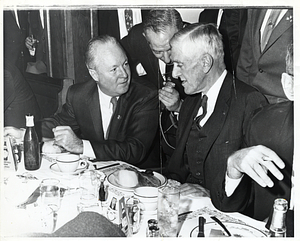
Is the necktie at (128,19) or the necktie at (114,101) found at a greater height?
the necktie at (128,19)

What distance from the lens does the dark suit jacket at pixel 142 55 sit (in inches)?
63.2

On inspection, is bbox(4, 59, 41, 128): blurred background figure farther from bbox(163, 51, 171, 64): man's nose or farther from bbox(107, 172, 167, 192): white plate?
bbox(163, 51, 171, 64): man's nose

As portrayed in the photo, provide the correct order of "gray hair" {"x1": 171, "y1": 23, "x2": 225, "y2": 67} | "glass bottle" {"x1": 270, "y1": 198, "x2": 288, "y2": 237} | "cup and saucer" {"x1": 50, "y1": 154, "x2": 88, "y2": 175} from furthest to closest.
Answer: "cup and saucer" {"x1": 50, "y1": 154, "x2": 88, "y2": 175} → "gray hair" {"x1": 171, "y1": 23, "x2": 225, "y2": 67} → "glass bottle" {"x1": 270, "y1": 198, "x2": 288, "y2": 237}

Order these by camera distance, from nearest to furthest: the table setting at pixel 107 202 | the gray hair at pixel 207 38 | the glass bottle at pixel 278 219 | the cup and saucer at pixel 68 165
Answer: the glass bottle at pixel 278 219 → the table setting at pixel 107 202 → the gray hair at pixel 207 38 → the cup and saucer at pixel 68 165

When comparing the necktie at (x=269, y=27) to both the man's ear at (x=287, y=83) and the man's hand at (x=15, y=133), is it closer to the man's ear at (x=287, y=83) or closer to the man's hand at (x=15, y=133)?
the man's ear at (x=287, y=83)

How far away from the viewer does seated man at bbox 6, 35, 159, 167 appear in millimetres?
1650

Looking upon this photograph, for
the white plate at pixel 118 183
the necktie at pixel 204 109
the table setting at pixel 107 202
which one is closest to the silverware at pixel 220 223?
the table setting at pixel 107 202

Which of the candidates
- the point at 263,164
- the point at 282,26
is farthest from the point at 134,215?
the point at 282,26

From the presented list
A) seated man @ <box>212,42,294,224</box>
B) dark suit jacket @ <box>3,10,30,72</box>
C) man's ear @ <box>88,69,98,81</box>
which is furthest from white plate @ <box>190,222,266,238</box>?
dark suit jacket @ <box>3,10,30,72</box>

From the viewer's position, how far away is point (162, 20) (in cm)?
158

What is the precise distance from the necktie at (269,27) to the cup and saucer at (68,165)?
2.89ft

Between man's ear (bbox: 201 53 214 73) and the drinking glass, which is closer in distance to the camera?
the drinking glass

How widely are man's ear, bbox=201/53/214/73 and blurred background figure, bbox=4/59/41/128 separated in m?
0.72
